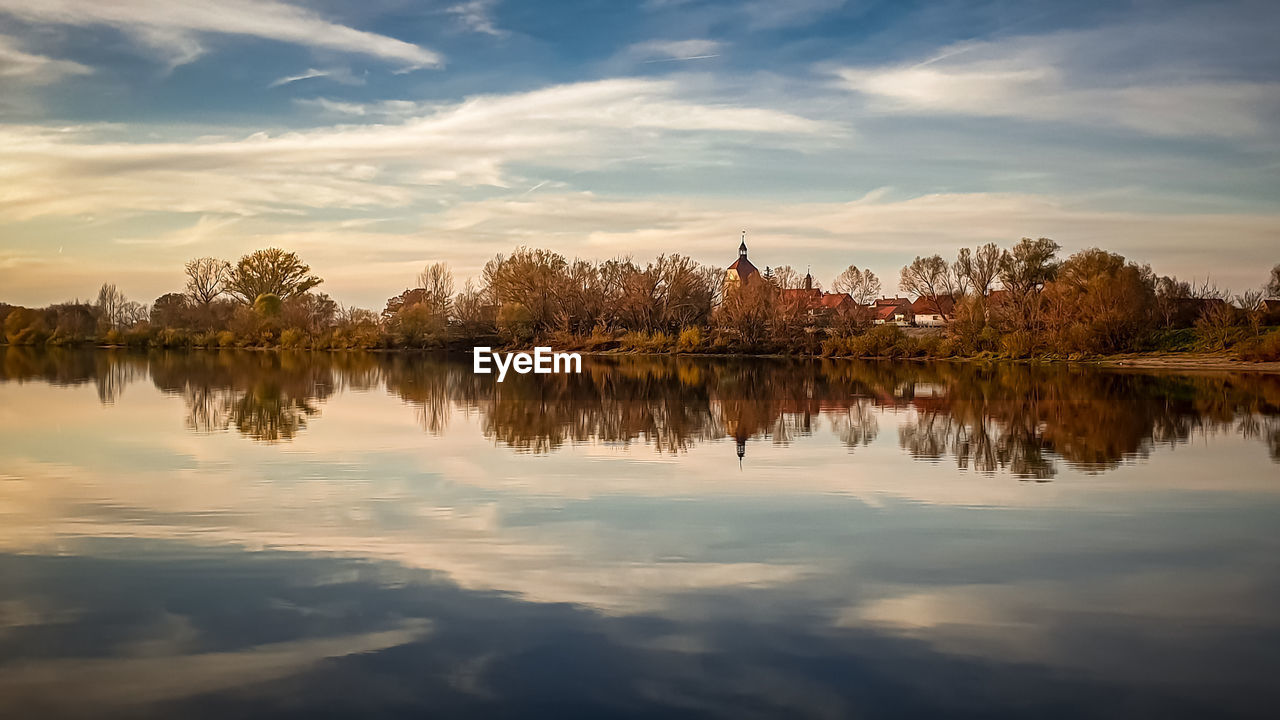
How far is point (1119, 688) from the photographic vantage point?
4867mm

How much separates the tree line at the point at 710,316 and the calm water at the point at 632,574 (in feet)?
111

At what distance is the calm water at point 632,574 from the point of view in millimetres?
4812

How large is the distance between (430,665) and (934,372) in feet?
120

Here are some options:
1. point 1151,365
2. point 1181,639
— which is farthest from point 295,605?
point 1151,365

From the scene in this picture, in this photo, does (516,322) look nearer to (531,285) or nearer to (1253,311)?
(531,285)

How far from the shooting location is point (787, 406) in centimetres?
2162

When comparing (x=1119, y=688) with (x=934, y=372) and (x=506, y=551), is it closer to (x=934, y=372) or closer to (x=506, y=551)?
(x=506, y=551)

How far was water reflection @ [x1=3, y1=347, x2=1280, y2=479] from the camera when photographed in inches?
587

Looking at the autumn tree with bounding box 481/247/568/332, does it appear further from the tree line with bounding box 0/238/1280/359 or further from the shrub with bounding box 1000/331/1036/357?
the shrub with bounding box 1000/331/1036/357

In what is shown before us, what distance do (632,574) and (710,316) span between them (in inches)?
2223

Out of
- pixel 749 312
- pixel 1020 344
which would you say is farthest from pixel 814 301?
pixel 1020 344

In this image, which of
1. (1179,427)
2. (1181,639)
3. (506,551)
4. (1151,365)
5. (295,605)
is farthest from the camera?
(1151,365)

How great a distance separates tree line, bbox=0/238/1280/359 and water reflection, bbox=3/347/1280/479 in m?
10.9

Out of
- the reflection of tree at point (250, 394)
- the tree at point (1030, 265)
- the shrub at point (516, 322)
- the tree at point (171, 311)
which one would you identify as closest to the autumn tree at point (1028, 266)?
the tree at point (1030, 265)
